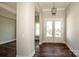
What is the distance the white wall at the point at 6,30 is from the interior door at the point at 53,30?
3.04 metres

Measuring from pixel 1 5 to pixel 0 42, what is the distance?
312 cm

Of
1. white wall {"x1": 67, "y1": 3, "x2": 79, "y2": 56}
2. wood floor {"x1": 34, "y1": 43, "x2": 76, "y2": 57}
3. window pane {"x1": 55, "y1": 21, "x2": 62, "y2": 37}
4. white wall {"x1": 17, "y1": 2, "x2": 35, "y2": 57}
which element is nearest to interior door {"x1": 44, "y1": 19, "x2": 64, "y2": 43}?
window pane {"x1": 55, "y1": 21, "x2": 62, "y2": 37}

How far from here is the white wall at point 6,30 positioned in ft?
30.3

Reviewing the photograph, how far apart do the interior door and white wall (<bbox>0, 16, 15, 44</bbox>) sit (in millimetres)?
3045

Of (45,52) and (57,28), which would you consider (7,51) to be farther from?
(57,28)

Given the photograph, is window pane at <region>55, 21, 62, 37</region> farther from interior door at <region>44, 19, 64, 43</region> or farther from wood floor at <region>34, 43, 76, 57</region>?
wood floor at <region>34, 43, 76, 57</region>

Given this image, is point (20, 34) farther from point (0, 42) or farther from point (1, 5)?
point (0, 42)

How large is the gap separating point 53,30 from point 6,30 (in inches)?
162

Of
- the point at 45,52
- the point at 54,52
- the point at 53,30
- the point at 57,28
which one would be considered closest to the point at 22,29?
the point at 45,52

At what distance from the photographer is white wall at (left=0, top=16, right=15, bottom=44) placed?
9227mm

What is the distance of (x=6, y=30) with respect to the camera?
10.0 meters

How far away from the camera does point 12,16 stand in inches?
419

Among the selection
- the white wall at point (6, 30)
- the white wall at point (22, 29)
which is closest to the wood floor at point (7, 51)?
the white wall at point (22, 29)

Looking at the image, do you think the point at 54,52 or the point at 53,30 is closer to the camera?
the point at 54,52
